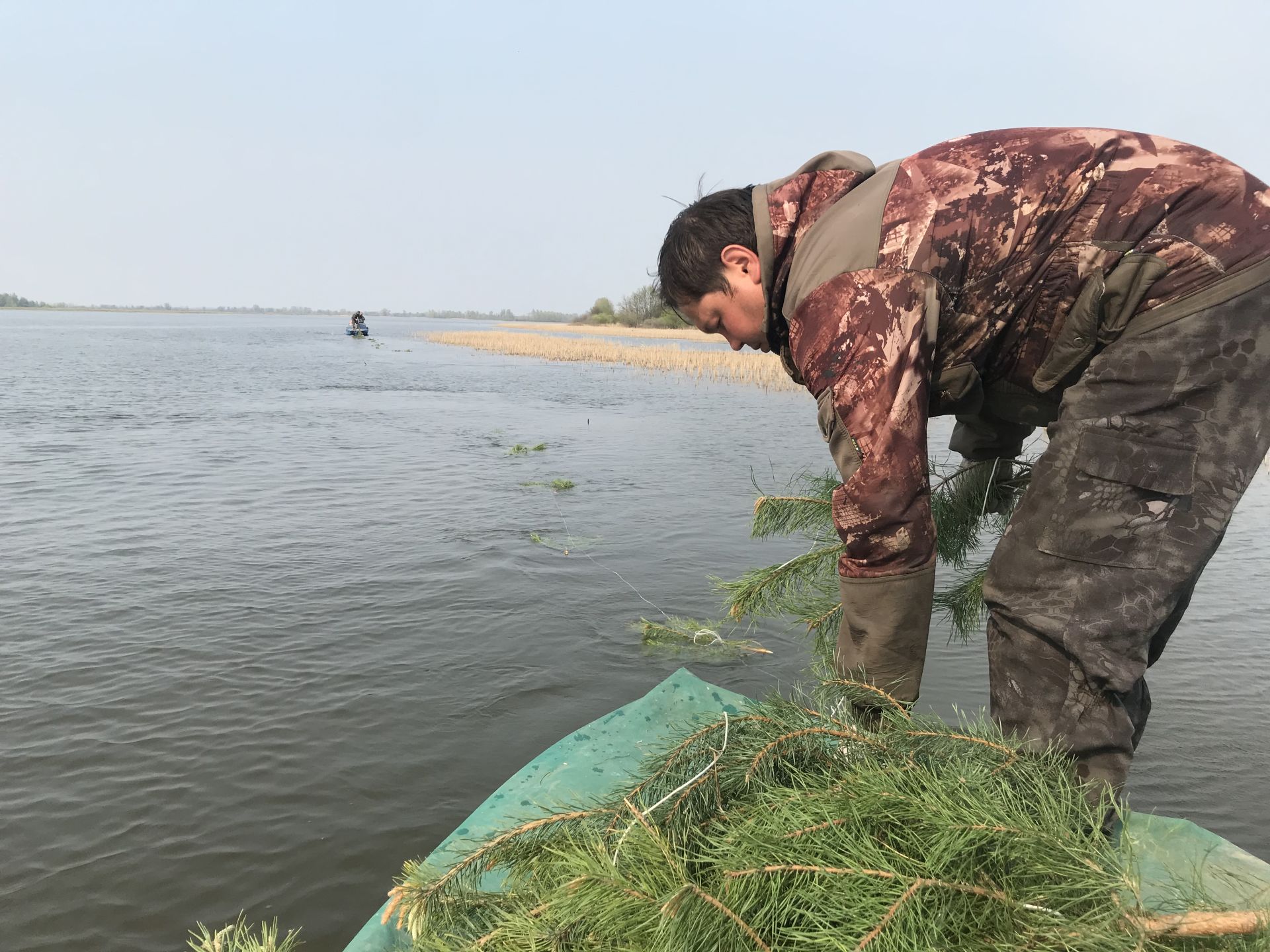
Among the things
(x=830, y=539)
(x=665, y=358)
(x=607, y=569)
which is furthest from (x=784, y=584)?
(x=665, y=358)

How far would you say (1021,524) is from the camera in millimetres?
1616

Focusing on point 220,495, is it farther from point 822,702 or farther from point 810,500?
point 822,702

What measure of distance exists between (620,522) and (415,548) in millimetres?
2500

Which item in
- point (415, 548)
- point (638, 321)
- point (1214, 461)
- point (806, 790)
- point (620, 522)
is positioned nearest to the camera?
point (806, 790)

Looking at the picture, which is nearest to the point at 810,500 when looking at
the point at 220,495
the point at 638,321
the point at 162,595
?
the point at 162,595

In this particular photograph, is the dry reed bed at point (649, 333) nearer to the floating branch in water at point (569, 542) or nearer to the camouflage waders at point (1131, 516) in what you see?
the floating branch in water at point (569, 542)

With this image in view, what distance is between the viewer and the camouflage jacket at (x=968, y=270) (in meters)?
1.58

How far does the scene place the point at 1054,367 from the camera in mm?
1763

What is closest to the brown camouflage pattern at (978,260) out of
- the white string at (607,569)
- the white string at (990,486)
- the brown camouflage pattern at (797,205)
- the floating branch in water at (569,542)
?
the brown camouflage pattern at (797,205)

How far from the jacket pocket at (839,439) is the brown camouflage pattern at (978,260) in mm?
21

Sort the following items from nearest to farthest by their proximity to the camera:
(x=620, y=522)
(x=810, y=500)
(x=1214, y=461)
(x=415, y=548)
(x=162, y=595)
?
(x=1214, y=461) → (x=810, y=500) → (x=162, y=595) → (x=415, y=548) → (x=620, y=522)

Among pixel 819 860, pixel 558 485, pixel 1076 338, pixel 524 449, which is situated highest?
pixel 1076 338

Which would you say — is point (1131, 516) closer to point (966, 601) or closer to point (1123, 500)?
point (1123, 500)

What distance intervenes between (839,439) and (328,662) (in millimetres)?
4437
